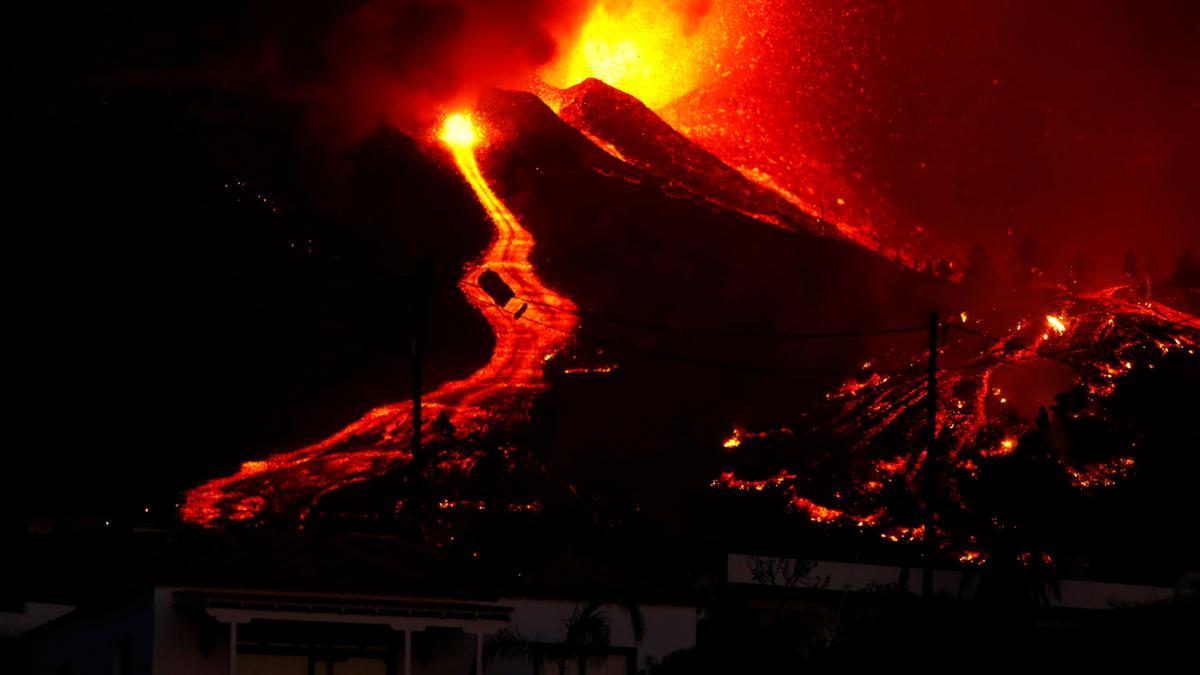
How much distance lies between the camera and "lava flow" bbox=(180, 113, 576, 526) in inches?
4240

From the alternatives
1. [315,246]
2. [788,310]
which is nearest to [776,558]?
[788,310]

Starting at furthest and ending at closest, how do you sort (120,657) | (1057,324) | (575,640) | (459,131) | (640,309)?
1. (459,131)
2. (640,309)
3. (1057,324)
4. (575,640)
5. (120,657)

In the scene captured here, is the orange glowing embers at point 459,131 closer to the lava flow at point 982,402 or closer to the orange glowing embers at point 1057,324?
the lava flow at point 982,402

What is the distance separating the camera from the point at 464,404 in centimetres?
12162


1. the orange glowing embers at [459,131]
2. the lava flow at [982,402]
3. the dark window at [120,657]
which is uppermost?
the orange glowing embers at [459,131]

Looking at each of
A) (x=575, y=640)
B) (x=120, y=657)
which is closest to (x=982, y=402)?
(x=575, y=640)

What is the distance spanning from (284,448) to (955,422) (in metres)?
35.3

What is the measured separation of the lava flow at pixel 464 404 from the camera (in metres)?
108

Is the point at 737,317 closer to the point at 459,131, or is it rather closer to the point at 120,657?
the point at 459,131

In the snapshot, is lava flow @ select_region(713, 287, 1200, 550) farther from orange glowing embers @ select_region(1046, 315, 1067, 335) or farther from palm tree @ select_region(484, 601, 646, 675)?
palm tree @ select_region(484, 601, 646, 675)

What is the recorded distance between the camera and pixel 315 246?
14412cm

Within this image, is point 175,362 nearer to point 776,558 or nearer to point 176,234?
point 176,234

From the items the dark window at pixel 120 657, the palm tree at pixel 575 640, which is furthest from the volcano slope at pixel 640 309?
the dark window at pixel 120 657

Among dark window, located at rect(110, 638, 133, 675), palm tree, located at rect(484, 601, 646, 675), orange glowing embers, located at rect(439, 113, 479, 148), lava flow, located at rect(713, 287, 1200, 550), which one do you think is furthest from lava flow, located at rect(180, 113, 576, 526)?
dark window, located at rect(110, 638, 133, 675)
